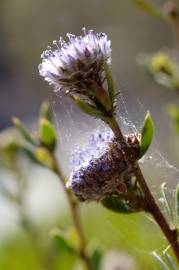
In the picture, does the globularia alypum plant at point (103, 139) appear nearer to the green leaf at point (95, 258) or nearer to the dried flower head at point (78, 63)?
the dried flower head at point (78, 63)

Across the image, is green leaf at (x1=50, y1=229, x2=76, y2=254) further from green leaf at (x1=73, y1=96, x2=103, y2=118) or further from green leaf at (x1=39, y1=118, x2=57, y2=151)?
green leaf at (x1=73, y1=96, x2=103, y2=118)

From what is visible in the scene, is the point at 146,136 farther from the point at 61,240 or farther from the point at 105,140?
the point at 61,240

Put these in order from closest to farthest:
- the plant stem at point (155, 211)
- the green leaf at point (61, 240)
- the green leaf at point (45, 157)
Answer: the plant stem at point (155, 211) < the green leaf at point (61, 240) < the green leaf at point (45, 157)

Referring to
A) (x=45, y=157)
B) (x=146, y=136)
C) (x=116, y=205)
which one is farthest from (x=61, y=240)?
(x=146, y=136)

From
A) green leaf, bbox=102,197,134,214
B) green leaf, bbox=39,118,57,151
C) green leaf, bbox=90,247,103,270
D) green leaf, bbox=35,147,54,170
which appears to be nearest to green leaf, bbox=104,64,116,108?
green leaf, bbox=102,197,134,214

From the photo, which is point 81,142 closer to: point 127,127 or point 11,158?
point 127,127

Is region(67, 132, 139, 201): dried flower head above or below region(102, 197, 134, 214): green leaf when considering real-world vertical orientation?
above

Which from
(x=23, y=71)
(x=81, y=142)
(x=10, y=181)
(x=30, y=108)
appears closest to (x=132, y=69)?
(x=30, y=108)

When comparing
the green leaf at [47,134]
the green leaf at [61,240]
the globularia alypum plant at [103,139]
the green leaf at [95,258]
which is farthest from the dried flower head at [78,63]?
the green leaf at [95,258]
